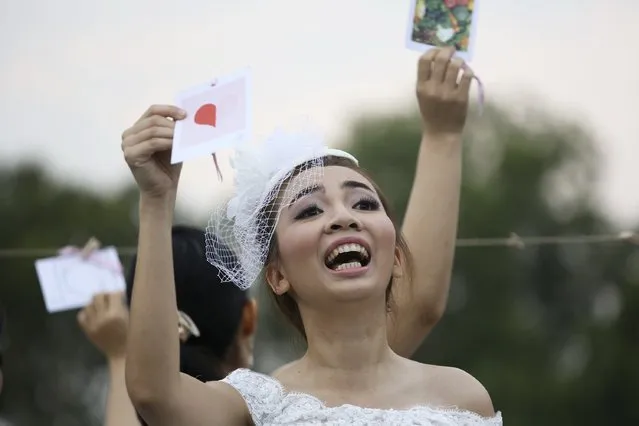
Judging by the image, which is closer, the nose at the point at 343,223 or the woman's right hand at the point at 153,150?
the woman's right hand at the point at 153,150

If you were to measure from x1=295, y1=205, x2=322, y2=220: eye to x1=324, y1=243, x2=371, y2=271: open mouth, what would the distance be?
0.49 feet

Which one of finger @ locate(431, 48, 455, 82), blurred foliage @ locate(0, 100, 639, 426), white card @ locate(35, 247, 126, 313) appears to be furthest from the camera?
blurred foliage @ locate(0, 100, 639, 426)

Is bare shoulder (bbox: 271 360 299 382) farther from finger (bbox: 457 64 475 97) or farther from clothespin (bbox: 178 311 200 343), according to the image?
finger (bbox: 457 64 475 97)

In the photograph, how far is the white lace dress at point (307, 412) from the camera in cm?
400

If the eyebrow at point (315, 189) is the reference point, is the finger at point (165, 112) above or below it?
above

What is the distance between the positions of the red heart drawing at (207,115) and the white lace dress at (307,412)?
70 centimetres

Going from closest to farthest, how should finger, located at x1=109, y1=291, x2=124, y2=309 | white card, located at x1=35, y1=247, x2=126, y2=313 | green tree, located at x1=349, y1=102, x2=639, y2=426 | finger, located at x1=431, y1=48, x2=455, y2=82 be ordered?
finger, located at x1=431, y1=48, x2=455, y2=82
finger, located at x1=109, y1=291, x2=124, y2=309
white card, located at x1=35, y1=247, x2=126, y2=313
green tree, located at x1=349, y1=102, x2=639, y2=426

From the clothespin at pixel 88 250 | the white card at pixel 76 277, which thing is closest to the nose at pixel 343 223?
the white card at pixel 76 277

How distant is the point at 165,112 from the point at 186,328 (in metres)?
1.35

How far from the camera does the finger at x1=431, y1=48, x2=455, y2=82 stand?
482cm

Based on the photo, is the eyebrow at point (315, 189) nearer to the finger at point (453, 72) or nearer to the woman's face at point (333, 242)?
the woman's face at point (333, 242)

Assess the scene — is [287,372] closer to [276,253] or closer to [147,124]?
[276,253]

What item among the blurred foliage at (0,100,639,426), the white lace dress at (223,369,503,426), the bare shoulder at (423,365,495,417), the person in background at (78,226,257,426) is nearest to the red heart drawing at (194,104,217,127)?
the white lace dress at (223,369,503,426)

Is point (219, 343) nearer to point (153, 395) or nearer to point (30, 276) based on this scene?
point (153, 395)
